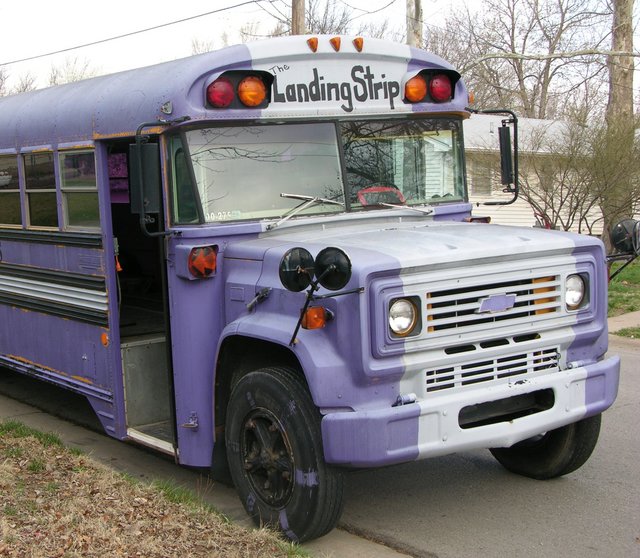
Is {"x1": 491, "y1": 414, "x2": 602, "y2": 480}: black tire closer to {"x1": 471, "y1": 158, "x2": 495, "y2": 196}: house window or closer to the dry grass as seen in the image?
the dry grass

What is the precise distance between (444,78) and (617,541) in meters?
2.79

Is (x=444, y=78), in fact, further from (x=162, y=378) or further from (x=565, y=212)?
(x=565, y=212)

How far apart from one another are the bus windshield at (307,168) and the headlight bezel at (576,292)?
122 centimetres

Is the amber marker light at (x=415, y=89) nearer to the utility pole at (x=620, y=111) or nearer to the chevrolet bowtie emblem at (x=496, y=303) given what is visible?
the chevrolet bowtie emblem at (x=496, y=303)

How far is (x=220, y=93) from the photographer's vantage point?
4.73 meters

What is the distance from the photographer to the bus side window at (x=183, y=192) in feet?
15.7

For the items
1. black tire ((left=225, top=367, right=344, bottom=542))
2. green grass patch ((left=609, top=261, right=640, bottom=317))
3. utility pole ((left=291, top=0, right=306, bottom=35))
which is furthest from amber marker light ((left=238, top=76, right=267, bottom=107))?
utility pole ((left=291, top=0, right=306, bottom=35))

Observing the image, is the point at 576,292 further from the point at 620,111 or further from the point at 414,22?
the point at 414,22

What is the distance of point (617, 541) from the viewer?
14.5 ft

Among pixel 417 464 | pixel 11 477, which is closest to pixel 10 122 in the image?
pixel 11 477

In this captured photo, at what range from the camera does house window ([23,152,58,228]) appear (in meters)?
6.04

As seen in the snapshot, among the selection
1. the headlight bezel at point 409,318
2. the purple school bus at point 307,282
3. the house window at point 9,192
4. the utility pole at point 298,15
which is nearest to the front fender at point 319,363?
the purple school bus at point 307,282

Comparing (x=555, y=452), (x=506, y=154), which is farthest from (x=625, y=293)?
(x=555, y=452)

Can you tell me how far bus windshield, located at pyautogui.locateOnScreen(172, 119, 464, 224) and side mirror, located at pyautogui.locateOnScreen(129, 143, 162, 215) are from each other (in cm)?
22
